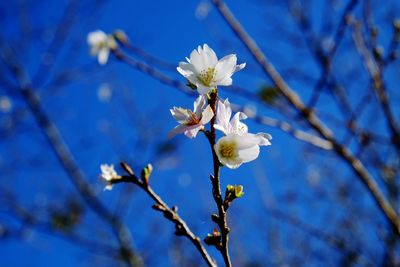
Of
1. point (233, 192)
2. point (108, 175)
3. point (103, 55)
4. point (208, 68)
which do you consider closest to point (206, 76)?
point (208, 68)

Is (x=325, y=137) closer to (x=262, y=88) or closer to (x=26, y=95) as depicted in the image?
(x=262, y=88)

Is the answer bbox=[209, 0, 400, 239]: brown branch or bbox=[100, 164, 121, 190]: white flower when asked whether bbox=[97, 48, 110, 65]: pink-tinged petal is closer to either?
bbox=[209, 0, 400, 239]: brown branch

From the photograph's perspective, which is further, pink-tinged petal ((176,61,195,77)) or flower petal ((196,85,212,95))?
pink-tinged petal ((176,61,195,77))

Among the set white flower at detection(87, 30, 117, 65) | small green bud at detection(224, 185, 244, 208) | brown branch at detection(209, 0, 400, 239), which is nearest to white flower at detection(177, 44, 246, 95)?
small green bud at detection(224, 185, 244, 208)

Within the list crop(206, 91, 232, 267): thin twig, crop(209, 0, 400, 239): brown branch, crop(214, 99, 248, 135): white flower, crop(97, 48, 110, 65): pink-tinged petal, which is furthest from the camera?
crop(97, 48, 110, 65): pink-tinged petal

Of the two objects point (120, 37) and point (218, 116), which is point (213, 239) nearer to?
point (218, 116)

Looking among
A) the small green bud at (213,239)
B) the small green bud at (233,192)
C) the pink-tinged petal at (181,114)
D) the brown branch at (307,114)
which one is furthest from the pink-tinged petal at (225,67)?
the brown branch at (307,114)
